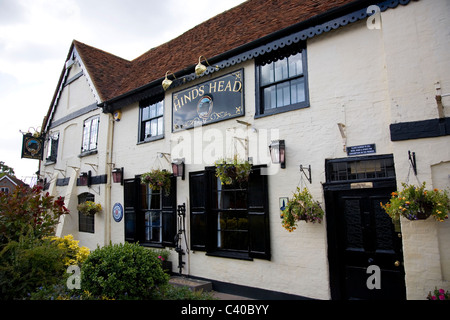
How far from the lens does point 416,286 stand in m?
4.59

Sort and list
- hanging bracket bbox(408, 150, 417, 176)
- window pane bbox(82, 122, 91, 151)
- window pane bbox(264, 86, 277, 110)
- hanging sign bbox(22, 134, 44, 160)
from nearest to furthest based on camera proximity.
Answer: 1. hanging bracket bbox(408, 150, 417, 176)
2. window pane bbox(264, 86, 277, 110)
3. window pane bbox(82, 122, 91, 151)
4. hanging sign bbox(22, 134, 44, 160)

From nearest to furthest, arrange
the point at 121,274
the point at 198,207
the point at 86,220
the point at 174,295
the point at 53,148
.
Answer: the point at 121,274 → the point at 174,295 → the point at 198,207 → the point at 86,220 → the point at 53,148

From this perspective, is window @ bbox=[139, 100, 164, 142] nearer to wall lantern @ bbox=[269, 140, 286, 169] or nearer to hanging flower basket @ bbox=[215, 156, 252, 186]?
hanging flower basket @ bbox=[215, 156, 252, 186]

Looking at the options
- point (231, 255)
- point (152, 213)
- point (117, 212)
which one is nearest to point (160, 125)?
point (152, 213)

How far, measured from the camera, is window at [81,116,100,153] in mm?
11500

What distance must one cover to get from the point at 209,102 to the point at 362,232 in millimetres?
4725

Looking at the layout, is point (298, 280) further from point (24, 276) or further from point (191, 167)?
point (24, 276)

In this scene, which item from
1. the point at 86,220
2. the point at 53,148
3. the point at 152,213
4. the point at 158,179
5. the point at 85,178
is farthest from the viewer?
the point at 53,148

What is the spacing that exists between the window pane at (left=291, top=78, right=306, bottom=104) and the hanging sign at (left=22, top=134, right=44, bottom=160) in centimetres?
1280

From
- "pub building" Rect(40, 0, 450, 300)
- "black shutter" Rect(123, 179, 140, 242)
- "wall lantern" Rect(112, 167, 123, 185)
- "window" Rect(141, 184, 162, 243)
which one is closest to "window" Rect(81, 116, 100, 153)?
"pub building" Rect(40, 0, 450, 300)

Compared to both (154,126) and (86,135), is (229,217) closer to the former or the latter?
(154,126)

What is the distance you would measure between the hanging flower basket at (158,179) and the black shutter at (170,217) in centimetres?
18

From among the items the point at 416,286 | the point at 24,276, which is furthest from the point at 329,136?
the point at 24,276

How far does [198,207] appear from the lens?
7.79 m
